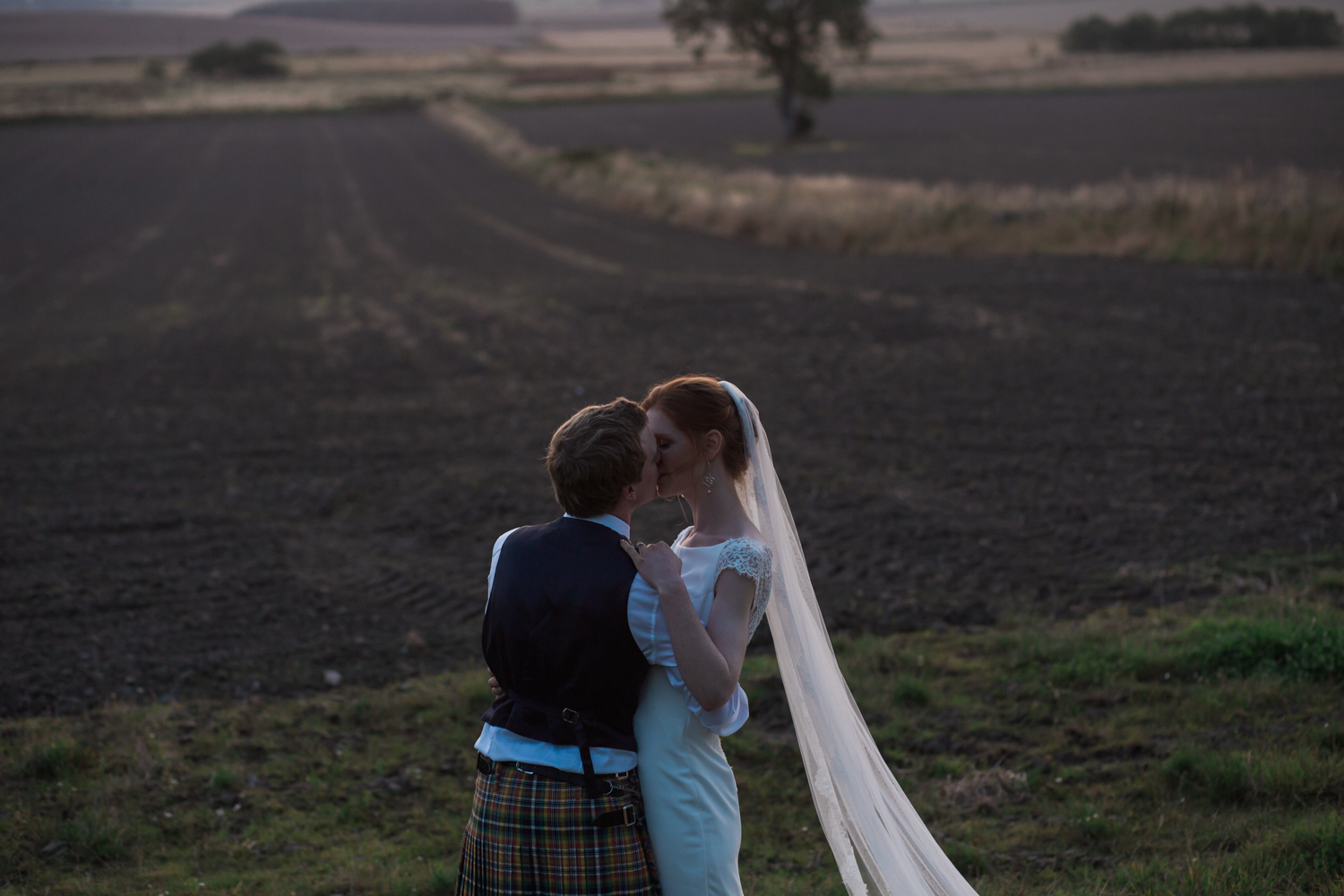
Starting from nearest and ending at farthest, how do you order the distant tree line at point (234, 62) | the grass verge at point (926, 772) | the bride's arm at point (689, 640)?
the bride's arm at point (689, 640) → the grass verge at point (926, 772) → the distant tree line at point (234, 62)

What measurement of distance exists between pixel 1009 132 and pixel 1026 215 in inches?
1105

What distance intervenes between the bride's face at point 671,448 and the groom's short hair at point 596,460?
22cm

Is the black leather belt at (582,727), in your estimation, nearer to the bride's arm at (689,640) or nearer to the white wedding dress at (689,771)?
A: the white wedding dress at (689,771)

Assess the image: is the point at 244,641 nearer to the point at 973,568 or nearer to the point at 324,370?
the point at 973,568

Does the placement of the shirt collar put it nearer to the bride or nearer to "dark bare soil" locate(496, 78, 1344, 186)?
the bride

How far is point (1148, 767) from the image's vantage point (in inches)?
173

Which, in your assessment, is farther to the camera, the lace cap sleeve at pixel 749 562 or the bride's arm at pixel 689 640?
the lace cap sleeve at pixel 749 562

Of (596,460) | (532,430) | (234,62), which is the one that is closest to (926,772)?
(596,460)

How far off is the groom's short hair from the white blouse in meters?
0.22

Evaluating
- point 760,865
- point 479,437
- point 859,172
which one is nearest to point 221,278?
point 479,437

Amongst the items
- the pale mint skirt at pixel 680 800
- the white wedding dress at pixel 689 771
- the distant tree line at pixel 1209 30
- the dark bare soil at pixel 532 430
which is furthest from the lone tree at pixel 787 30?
the pale mint skirt at pixel 680 800

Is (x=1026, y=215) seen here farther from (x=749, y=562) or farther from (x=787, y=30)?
(x=787, y=30)

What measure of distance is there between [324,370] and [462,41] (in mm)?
121379

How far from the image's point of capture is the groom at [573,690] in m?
2.30
